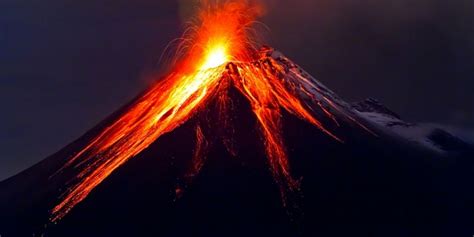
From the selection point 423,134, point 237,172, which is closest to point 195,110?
point 237,172

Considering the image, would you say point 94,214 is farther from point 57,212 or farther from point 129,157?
point 129,157

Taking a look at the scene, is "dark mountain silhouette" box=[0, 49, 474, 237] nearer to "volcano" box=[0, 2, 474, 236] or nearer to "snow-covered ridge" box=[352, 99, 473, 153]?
"volcano" box=[0, 2, 474, 236]

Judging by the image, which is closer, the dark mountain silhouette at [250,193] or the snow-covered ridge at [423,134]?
the dark mountain silhouette at [250,193]

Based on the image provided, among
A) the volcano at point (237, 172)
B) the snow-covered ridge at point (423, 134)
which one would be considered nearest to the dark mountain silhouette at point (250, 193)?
the volcano at point (237, 172)

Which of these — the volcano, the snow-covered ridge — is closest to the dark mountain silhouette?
the volcano

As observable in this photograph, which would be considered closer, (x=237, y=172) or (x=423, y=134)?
(x=237, y=172)

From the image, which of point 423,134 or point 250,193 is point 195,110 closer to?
point 250,193

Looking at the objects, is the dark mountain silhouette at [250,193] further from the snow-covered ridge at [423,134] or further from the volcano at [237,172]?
the snow-covered ridge at [423,134]

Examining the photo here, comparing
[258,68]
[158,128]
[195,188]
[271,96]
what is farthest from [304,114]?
[195,188]
